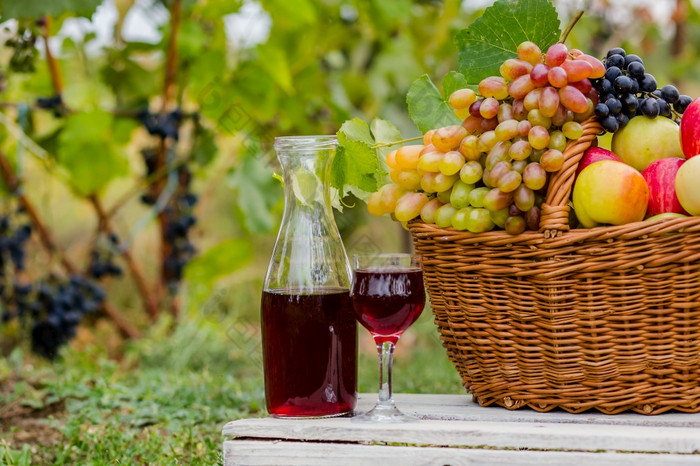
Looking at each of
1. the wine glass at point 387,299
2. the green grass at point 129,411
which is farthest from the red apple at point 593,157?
the green grass at point 129,411

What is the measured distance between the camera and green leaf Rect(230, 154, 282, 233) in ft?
11.4

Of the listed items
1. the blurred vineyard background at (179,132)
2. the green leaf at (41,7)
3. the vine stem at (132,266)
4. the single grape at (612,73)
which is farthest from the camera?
the vine stem at (132,266)

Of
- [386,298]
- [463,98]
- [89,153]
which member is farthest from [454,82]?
[89,153]

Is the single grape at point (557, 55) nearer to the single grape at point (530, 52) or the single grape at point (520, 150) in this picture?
the single grape at point (530, 52)

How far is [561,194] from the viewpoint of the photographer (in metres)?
1.34

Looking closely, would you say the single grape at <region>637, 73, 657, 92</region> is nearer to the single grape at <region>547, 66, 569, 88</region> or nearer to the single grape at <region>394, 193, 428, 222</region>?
the single grape at <region>547, 66, 569, 88</region>

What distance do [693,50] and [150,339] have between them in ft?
16.0

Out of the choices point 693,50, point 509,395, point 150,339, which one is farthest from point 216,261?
point 693,50

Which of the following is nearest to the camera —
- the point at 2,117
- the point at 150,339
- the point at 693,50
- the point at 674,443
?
the point at 674,443

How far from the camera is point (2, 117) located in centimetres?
341

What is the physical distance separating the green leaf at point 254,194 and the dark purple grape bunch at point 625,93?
86.3 inches

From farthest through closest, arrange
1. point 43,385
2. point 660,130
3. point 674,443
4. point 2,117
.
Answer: point 2,117 → point 43,385 → point 660,130 → point 674,443

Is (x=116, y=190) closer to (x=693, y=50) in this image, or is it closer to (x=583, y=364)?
(x=693, y=50)

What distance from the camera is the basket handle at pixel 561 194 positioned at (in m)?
1.32
